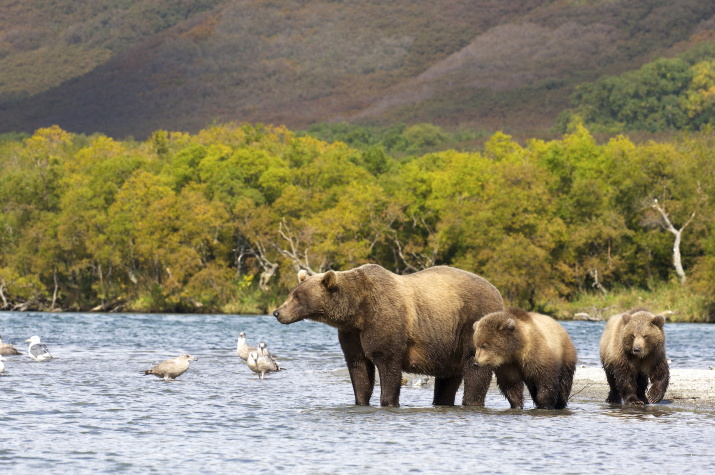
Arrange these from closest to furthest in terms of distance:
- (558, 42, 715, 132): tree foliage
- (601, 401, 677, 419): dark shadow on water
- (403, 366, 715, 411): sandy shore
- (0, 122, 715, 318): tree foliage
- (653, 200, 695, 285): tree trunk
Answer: (601, 401, 677, 419): dark shadow on water, (403, 366, 715, 411): sandy shore, (653, 200, 695, 285): tree trunk, (0, 122, 715, 318): tree foliage, (558, 42, 715, 132): tree foliage

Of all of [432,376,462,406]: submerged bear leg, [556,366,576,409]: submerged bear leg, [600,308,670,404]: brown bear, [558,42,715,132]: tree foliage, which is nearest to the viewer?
[556,366,576,409]: submerged bear leg

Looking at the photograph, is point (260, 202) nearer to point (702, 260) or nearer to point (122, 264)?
point (122, 264)

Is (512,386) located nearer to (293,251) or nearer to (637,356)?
(637,356)

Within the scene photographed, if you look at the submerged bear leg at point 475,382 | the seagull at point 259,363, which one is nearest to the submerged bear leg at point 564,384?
the submerged bear leg at point 475,382

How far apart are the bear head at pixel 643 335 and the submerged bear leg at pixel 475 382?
241 centimetres

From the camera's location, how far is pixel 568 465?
39.0 feet

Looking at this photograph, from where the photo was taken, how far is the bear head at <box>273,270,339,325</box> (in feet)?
46.7

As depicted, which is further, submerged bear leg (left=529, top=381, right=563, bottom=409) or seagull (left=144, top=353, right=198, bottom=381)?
seagull (left=144, top=353, right=198, bottom=381)

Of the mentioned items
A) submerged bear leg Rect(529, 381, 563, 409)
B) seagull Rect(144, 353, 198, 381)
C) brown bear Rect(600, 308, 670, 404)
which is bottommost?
seagull Rect(144, 353, 198, 381)

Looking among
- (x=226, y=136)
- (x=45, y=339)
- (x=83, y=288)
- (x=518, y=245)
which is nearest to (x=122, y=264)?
(x=83, y=288)

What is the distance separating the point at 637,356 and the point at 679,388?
4126 mm

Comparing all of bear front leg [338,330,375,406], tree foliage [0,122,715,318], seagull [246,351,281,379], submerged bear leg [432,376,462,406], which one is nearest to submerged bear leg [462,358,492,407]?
submerged bear leg [432,376,462,406]

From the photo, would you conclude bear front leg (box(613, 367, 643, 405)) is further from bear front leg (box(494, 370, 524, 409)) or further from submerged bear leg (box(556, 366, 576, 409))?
bear front leg (box(494, 370, 524, 409))

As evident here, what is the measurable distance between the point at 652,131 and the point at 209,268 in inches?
3501
